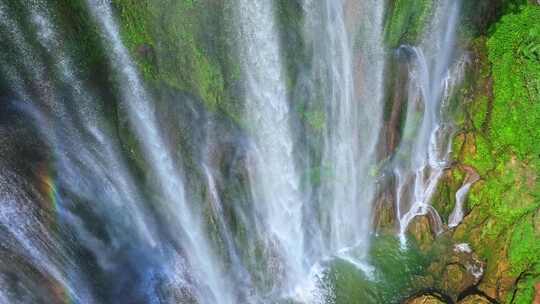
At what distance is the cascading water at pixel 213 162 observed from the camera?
7.14 metres

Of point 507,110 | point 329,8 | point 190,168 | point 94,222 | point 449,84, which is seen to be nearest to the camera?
point 94,222

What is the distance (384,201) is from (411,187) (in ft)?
2.64

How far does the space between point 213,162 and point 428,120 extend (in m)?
5.80

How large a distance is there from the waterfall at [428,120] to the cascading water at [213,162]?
35 millimetres

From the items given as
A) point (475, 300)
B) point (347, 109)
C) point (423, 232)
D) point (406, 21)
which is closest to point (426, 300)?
point (475, 300)

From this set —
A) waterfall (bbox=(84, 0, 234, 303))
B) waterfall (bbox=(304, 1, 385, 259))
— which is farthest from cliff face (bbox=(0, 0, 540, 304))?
waterfall (bbox=(304, 1, 385, 259))

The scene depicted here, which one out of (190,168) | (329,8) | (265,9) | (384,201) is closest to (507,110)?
(384,201)

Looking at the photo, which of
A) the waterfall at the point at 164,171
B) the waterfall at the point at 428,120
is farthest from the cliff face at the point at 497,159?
the waterfall at the point at 164,171

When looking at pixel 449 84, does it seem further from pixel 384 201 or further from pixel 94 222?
pixel 94 222

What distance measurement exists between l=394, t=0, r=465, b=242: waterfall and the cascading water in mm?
35

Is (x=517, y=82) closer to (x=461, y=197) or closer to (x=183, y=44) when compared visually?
(x=461, y=197)

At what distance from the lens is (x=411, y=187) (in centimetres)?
1188

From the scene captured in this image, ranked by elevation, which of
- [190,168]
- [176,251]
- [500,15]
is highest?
[500,15]

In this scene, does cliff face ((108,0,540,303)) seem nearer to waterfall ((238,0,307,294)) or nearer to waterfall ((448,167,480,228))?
waterfall ((448,167,480,228))
